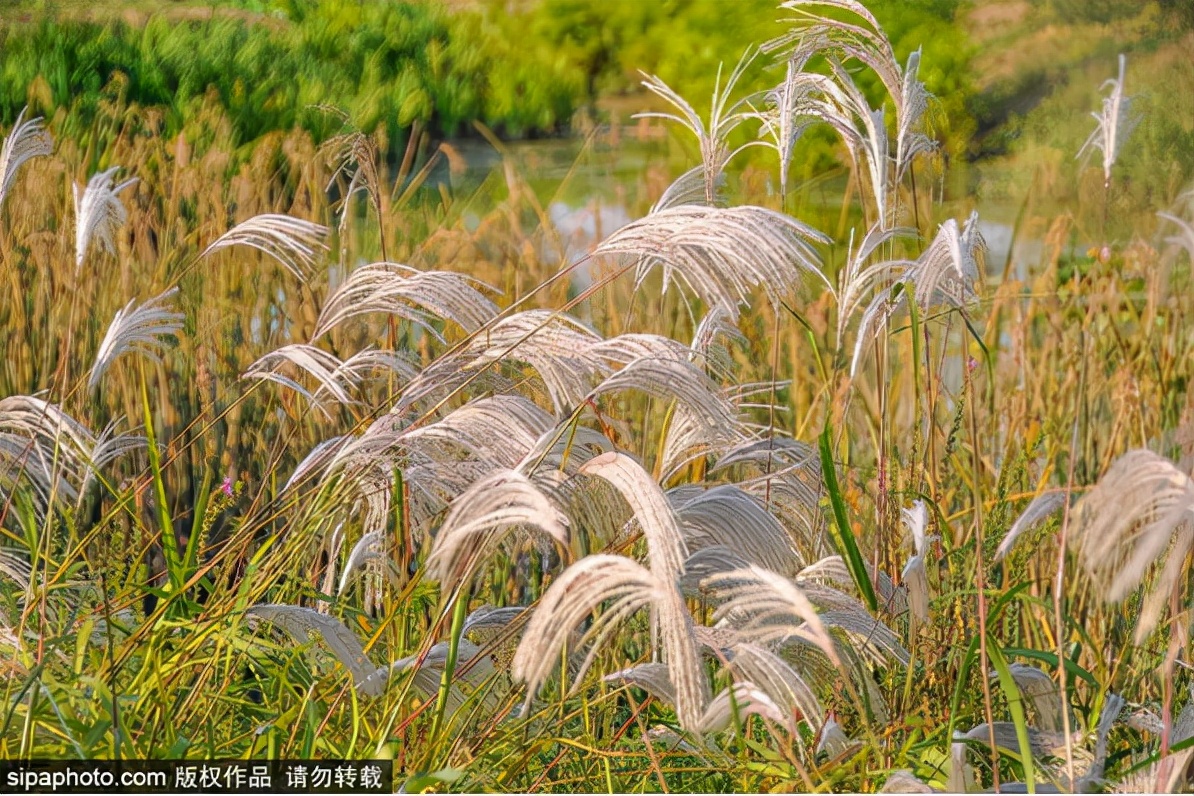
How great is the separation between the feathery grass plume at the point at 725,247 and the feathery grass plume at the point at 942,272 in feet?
0.72

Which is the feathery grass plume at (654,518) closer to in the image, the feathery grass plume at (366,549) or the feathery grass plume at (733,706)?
the feathery grass plume at (733,706)

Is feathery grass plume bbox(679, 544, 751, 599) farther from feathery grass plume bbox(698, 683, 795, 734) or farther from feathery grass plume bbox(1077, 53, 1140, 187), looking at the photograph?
feathery grass plume bbox(1077, 53, 1140, 187)

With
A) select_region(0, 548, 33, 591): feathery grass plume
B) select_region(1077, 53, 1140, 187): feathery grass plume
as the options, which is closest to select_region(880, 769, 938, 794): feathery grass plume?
select_region(1077, 53, 1140, 187): feathery grass plume

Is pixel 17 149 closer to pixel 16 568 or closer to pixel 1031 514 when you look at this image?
pixel 16 568

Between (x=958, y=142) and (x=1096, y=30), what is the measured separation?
2.81 feet

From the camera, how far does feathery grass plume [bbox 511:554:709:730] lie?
98 cm

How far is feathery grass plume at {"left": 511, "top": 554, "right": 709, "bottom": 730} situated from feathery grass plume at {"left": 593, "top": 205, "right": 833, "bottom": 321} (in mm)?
313

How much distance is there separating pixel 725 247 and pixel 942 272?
39cm

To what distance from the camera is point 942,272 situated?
1.46 metres

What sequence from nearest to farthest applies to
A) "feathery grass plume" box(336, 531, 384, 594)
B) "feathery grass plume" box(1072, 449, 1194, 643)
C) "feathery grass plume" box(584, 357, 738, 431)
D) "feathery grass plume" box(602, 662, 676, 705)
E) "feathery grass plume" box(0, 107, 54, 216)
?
1. "feathery grass plume" box(1072, 449, 1194, 643)
2. "feathery grass plume" box(584, 357, 738, 431)
3. "feathery grass plume" box(602, 662, 676, 705)
4. "feathery grass plume" box(336, 531, 384, 594)
5. "feathery grass plume" box(0, 107, 54, 216)

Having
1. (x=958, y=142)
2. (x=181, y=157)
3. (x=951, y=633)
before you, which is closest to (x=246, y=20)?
(x=181, y=157)

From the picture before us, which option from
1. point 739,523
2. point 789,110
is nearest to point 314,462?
point 739,523

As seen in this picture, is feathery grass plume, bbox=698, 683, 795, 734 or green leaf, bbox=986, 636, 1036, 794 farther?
green leaf, bbox=986, 636, 1036, 794

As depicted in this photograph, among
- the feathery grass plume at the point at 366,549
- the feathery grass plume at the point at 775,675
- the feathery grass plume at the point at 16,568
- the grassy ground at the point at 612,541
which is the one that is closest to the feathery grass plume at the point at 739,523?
the grassy ground at the point at 612,541
